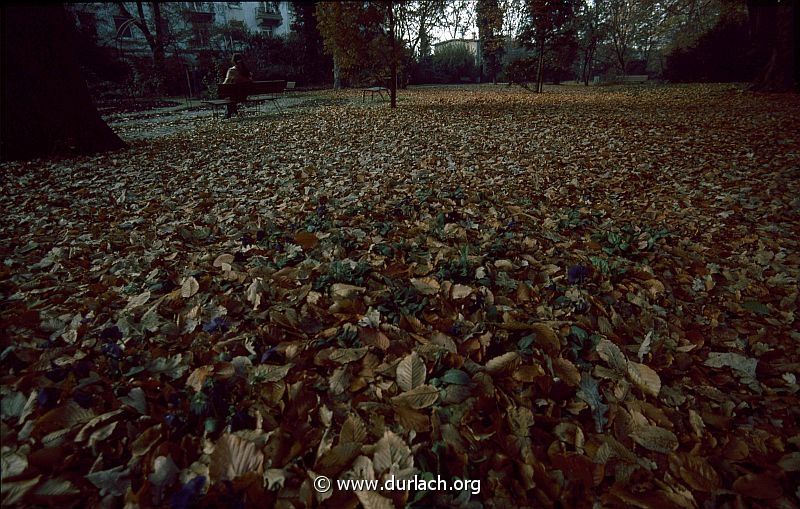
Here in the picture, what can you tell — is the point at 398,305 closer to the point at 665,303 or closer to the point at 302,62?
the point at 665,303

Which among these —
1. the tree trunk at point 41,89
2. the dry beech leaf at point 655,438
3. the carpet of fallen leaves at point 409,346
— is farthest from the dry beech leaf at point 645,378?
the tree trunk at point 41,89

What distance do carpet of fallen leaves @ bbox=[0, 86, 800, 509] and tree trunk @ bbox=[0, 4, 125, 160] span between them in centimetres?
330

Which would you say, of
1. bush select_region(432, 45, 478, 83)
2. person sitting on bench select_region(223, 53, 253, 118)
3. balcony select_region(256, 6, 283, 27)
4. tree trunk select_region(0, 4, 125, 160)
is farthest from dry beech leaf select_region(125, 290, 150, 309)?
balcony select_region(256, 6, 283, 27)

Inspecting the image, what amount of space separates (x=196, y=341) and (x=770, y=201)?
4.95 metres

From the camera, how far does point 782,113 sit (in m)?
8.40

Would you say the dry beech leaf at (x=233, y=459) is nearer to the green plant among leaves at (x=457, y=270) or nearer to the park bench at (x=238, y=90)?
the green plant among leaves at (x=457, y=270)

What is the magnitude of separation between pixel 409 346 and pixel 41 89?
8.10 m

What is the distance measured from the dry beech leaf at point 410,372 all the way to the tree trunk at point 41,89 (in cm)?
784

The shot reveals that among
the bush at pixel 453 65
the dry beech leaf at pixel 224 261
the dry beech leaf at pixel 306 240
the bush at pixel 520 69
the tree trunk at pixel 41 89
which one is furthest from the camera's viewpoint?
the bush at pixel 453 65

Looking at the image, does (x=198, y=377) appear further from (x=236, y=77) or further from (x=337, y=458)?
(x=236, y=77)

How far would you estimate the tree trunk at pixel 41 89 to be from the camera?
623cm

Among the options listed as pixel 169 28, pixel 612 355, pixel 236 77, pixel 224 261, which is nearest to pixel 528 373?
pixel 612 355

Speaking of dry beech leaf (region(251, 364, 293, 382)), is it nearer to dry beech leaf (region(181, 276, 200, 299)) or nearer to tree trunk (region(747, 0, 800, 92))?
dry beech leaf (region(181, 276, 200, 299))

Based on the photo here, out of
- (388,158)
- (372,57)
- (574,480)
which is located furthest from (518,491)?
(372,57)
